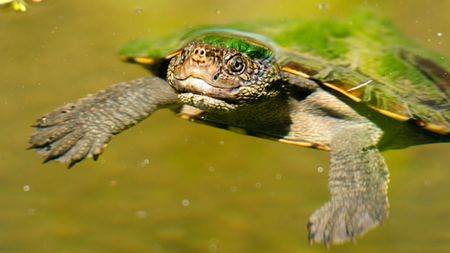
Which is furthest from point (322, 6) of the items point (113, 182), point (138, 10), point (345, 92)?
point (113, 182)

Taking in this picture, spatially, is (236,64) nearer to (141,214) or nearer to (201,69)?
(201,69)

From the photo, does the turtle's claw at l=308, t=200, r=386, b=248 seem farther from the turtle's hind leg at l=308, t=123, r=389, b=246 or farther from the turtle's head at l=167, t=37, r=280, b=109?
the turtle's head at l=167, t=37, r=280, b=109

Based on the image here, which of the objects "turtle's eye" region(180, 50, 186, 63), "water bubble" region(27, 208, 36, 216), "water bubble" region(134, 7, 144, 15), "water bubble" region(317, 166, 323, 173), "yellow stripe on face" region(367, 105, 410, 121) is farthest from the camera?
"water bubble" region(134, 7, 144, 15)

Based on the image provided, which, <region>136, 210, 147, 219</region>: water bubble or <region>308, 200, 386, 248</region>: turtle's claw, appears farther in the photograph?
<region>136, 210, 147, 219</region>: water bubble

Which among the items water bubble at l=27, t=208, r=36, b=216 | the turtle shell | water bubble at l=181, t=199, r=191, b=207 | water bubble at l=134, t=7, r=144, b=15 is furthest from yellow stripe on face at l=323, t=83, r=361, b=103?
water bubble at l=134, t=7, r=144, b=15

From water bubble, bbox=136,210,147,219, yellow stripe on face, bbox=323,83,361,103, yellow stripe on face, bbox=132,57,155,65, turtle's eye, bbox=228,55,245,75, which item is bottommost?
water bubble, bbox=136,210,147,219

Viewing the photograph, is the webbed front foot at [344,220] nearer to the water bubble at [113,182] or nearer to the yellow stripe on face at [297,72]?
the yellow stripe on face at [297,72]

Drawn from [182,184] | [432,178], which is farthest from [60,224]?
[432,178]
